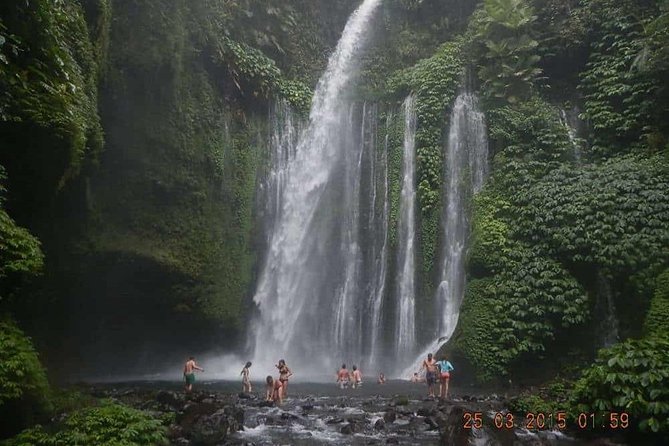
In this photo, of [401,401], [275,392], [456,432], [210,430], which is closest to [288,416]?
[275,392]

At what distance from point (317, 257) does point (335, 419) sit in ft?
32.8

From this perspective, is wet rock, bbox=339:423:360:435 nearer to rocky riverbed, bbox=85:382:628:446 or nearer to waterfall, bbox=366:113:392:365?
rocky riverbed, bbox=85:382:628:446

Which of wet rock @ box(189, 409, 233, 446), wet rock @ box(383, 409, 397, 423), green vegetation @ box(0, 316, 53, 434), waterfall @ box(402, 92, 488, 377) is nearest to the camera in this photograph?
green vegetation @ box(0, 316, 53, 434)

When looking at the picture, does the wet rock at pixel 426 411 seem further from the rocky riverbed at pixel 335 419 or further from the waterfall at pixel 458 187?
the waterfall at pixel 458 187

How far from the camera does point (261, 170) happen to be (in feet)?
63.3

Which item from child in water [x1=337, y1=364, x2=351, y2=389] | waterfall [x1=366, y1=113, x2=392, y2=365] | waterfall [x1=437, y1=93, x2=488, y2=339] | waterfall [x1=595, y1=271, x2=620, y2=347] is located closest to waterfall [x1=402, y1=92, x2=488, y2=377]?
waterfall [x1=437, y1=93, x2=488, y2=339]

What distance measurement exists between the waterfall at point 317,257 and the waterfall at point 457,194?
2904 millimetres

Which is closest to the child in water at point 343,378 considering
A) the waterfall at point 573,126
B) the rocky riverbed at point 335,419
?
the rocky riverbed at point 335,419

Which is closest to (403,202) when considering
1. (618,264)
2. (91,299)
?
(618,264)

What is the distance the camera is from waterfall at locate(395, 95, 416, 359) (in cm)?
1625

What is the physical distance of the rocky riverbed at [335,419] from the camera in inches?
299
